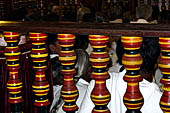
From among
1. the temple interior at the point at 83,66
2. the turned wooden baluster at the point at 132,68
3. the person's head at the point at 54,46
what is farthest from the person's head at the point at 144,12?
the turned wooden baluster at the point at 132,68

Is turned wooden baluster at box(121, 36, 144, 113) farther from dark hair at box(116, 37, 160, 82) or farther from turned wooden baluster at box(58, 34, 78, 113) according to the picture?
dark hair at box(116, 37, 160, 82)

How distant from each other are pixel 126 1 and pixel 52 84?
670cm

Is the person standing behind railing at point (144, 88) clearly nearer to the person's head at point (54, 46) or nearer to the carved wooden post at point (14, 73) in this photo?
the carved wooden post at point (14, 73)

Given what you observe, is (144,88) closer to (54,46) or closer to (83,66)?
(83,66)

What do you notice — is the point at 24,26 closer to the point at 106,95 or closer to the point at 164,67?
the point at 106,95

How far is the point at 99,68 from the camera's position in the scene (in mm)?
1737

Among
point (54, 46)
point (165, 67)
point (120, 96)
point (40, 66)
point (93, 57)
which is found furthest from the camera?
point (54, 46)

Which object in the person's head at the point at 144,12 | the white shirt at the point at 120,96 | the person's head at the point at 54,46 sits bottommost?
the white shirt at the point at 120,96

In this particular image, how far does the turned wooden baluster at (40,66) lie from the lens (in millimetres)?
1916

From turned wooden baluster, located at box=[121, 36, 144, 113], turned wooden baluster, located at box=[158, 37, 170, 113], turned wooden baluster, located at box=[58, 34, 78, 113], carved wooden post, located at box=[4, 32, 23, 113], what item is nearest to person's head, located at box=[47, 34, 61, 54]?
carved wooden post, located at box=[4, 32, 23, 113]

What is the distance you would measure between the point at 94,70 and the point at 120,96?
0.76 meters

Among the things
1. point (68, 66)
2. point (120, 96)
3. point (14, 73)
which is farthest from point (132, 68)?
point (120, 96)

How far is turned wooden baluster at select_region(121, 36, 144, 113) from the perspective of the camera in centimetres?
160

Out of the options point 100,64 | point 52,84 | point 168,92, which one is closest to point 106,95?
point 100,64
